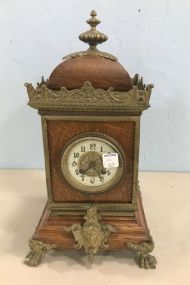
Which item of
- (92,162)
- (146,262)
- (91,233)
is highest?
(92,162)

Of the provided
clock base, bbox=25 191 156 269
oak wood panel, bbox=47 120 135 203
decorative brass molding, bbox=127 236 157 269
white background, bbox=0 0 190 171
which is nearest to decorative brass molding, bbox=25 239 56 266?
clock base, bbox=25 191 156 269

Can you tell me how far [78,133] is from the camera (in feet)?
3.16

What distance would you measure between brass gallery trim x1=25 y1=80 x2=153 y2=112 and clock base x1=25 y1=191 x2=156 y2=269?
0.31 meters

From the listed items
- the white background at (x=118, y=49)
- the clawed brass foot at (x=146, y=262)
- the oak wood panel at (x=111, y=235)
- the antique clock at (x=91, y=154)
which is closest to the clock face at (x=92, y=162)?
the antique clock at (x=91, y=154)

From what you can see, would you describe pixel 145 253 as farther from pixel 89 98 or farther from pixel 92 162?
pixel 89 98

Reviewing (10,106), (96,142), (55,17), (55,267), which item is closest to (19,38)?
(55,17)

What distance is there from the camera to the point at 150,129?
5.37 feet

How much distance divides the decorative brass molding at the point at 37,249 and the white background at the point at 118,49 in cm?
75

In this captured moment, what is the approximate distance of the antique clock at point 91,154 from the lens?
0.91 metres

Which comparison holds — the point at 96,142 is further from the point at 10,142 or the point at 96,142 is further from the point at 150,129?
the point at 10,142

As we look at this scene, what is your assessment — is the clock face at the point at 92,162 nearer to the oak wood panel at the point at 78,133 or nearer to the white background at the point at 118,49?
the oak wood panel at the point at 78,133

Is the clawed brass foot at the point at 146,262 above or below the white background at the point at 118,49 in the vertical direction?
below

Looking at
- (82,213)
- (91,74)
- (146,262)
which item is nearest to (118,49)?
(91,74)

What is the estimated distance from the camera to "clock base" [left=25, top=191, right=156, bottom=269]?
3.24 feet
